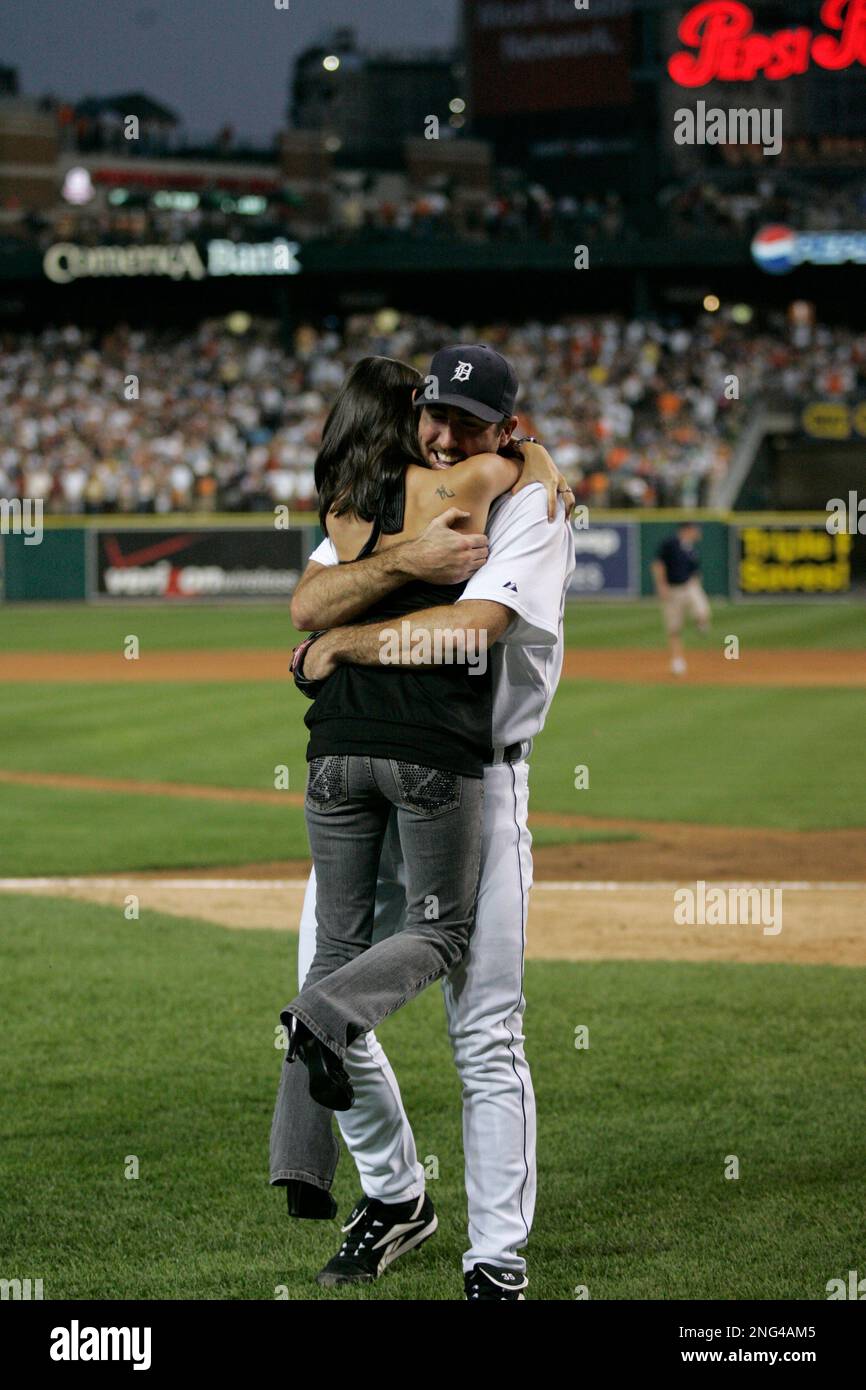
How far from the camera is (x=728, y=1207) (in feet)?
16.2

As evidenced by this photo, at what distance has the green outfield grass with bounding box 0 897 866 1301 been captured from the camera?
4.48 m

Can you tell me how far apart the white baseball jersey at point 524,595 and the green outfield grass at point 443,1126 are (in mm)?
1461

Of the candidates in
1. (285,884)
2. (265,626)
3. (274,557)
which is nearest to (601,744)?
(285,884)

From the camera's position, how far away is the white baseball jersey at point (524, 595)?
4.14 m

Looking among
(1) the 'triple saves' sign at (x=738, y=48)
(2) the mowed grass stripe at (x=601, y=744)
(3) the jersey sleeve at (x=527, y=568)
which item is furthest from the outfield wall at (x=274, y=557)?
(3) the jersey sleeve at (x=527, y=568)

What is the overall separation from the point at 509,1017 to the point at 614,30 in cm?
5714

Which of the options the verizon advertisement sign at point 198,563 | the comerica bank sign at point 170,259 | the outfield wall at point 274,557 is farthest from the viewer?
the comerica bank sign at point 170,259

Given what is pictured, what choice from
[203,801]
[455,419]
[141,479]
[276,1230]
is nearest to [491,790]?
[455,419]

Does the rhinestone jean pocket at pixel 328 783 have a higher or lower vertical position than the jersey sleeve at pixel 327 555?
lower

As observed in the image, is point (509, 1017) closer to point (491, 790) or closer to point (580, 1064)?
point (491, 790)

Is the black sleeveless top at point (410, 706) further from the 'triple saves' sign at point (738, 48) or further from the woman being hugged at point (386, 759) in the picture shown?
the 'triple saves' sign at point (738, 48)

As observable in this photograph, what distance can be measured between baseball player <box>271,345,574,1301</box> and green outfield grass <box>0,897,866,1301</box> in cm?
30

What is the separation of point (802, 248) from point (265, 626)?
1909 cm

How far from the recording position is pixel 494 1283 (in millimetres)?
4066
